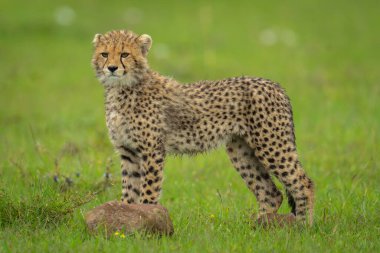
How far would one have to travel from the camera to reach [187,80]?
15.0 m

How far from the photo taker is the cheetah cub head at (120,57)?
6.69 meters

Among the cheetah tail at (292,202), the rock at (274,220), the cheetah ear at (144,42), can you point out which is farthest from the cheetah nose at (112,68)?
the cheetah tail at (292,202)

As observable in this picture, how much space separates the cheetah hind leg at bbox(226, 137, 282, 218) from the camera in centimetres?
727

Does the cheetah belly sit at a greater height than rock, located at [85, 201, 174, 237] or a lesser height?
greater

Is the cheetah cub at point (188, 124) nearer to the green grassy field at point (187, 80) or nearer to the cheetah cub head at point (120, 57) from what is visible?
the cheetah cub head at point (120, 57)

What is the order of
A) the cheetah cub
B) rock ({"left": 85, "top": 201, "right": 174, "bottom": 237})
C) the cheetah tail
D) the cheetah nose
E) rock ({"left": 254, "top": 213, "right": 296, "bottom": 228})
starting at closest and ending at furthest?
rock ({"left": 85, "top": 201, "right": 174, "bottom": 237}) → rock ({"left": 254, "top": 213, "right": 296, "bottom": 228}) → the cheetah nose → the cheetah cub → the cheetah tail

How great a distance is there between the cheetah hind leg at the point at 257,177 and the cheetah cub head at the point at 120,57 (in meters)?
1.17

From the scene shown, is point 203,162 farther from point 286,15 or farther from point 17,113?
point 286,15

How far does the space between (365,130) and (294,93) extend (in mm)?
2862

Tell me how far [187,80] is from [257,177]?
25.6ft

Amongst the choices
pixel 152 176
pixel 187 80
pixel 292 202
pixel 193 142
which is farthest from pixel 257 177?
pixel 187 80

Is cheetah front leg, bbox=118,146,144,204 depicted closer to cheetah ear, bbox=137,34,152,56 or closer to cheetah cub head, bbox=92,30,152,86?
cheetah cub head, bbox=92,30,152,86

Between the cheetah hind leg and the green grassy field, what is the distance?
19cm

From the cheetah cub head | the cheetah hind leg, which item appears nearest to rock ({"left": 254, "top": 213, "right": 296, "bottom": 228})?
the cheetah hind leg
